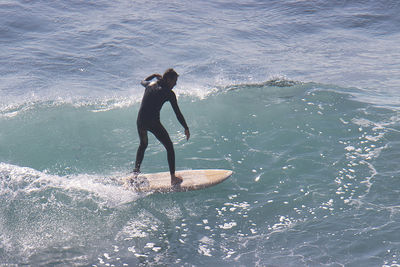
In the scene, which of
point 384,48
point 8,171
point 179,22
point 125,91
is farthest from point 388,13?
point 8,171

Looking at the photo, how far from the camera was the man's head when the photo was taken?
24.7ft

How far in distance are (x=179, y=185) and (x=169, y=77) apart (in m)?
1.96

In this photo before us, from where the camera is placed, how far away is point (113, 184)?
8406 mm

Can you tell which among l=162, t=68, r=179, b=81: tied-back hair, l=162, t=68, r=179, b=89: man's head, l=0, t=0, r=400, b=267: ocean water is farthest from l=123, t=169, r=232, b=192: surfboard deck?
l=162, t=68, r=179, b=81: tied-back hair

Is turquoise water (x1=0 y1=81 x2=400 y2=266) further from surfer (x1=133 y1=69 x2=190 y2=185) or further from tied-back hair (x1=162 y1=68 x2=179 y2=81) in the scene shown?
tied-back hair (x1=162 y1=68 x2=179 y2=81)

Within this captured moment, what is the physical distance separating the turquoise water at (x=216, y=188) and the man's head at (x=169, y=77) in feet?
6.58

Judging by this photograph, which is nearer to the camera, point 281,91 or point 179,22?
point 281,91

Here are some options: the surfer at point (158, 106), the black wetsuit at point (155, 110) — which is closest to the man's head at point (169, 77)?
the surfer at point (158, 106)

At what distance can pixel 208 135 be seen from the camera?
10742 millimetres

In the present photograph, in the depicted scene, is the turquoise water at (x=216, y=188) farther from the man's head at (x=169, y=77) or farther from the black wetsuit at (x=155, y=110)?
the man's head at (x=169, y=77)

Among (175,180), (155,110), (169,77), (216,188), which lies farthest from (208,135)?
(169,77)

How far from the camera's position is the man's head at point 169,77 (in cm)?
753

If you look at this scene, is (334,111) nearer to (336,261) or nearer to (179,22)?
(336,261)

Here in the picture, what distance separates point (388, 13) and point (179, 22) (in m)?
8.75
